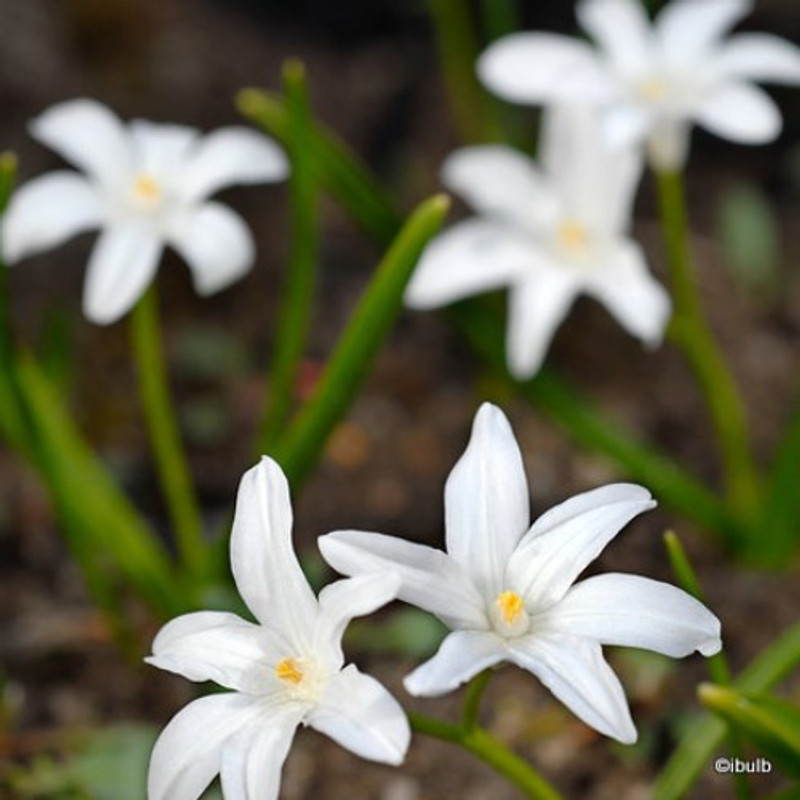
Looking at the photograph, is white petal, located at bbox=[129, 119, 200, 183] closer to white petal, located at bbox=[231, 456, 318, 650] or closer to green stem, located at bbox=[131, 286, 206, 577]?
green stem, located at bbox=[131, 286, 206, 577]

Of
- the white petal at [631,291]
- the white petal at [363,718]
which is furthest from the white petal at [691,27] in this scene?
the white petal at [363,718]

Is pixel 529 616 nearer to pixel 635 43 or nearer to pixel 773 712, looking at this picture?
pixel 773 712

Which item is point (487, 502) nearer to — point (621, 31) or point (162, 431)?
point (162, 431)

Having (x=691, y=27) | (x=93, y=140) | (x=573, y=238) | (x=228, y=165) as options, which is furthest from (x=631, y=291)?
(x=93, y=140)

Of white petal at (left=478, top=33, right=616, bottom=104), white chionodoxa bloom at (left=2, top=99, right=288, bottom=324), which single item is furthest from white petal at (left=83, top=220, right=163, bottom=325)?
white petal at (left=478, top=33, right=616, bottom=104)

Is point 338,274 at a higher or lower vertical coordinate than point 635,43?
lower

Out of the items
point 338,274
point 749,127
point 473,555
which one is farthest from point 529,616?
point 338,274
